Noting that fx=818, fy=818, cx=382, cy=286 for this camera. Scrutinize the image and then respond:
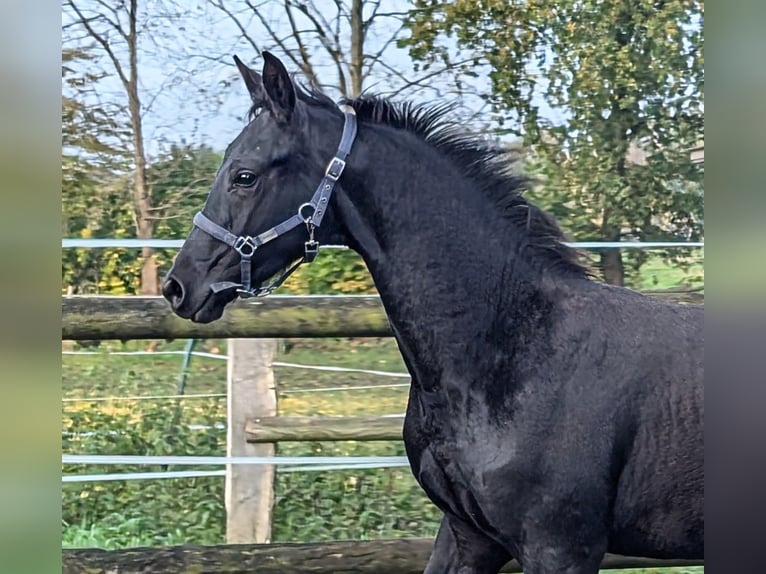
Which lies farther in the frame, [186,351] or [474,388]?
[186,351]

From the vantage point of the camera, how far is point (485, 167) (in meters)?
2.15

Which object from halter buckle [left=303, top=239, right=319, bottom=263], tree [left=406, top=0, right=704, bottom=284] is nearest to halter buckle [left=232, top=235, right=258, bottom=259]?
halter buckle [left=303, top=239, right=319, bottom=263]

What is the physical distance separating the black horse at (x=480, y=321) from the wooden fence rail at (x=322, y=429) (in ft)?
1.89

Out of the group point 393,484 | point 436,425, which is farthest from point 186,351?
point 436,425

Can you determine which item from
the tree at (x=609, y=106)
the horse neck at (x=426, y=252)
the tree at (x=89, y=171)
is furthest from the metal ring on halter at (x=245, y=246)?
the tree at (x=609, y=106)

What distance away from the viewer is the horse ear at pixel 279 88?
2.01 meters

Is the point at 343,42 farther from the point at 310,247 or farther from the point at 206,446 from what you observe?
the point at 206,446

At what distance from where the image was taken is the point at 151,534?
106 inches

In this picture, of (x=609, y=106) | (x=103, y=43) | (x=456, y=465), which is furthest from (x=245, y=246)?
(x=609, y=106)

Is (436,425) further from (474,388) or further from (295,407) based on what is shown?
(295,407)

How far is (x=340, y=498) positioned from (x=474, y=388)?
91cm

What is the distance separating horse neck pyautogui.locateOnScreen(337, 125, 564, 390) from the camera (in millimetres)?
2062
